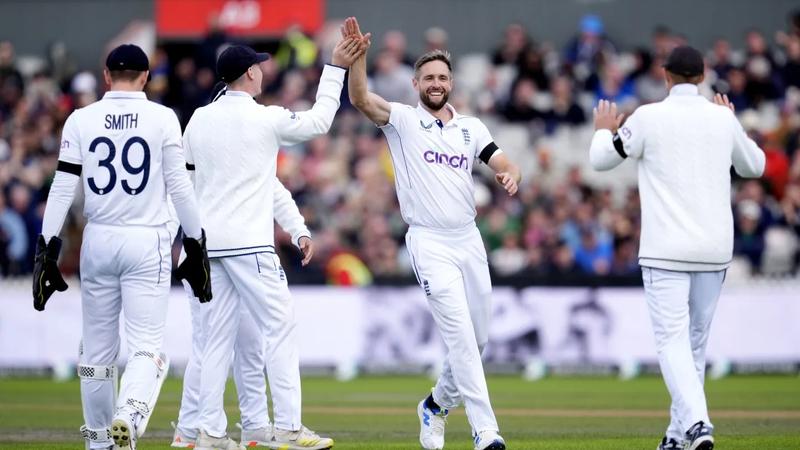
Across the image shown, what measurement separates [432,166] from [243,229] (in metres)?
1.50

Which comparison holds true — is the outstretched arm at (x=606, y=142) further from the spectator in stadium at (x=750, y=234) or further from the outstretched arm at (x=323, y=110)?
the spectator in stadium at (x=750, y=234)

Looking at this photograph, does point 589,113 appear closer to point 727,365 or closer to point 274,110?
point 727,365

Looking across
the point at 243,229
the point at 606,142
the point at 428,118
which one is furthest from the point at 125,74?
the point at 606,142

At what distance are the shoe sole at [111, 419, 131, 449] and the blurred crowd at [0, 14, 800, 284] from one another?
1079 centimetres

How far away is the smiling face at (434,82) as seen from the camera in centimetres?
1023

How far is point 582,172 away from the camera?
23.9 meters

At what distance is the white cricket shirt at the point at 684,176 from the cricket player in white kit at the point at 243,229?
2.22m

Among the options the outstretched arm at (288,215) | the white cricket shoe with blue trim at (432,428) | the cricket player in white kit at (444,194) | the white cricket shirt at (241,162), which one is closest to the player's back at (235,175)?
the white cricket shirt at (241,162)

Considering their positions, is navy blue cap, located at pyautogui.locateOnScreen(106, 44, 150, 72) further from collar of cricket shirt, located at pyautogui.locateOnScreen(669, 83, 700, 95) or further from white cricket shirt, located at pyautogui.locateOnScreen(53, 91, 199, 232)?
collar of cricket shirt, located at pyautogui.locateOnScreen(669, 83, 700, 95)

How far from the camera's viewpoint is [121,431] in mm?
9000

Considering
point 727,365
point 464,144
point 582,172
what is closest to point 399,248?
point 582,172

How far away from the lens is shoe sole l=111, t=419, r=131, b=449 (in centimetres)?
900

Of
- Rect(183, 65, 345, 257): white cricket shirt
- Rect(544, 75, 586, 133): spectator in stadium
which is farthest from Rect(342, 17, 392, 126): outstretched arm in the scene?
Rect(544, 75, 586, 133): spectator in stadium

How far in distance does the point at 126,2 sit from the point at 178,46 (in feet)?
5.58
